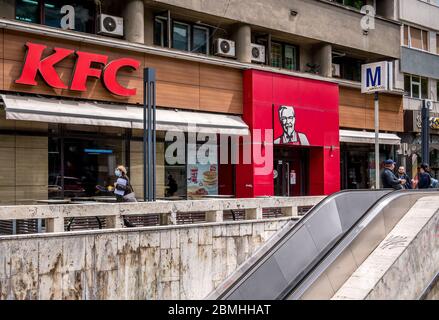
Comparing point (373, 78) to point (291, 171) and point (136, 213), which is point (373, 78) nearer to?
point (291, 171)

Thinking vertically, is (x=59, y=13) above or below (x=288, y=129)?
above

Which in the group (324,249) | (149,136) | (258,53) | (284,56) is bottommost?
(324,249)

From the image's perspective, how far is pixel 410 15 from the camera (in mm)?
28016

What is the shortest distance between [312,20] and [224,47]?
4.59m

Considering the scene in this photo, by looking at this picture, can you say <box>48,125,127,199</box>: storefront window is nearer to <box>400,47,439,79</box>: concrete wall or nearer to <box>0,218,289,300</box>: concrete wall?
<box>0,218,289,300</box>: concrete wall

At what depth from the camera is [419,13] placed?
2869 cm

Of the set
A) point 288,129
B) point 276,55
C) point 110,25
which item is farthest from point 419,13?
point 110,25

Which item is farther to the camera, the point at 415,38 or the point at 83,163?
the point at 415,38

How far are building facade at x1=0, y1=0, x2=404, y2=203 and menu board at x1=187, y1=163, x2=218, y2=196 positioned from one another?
0.04 m

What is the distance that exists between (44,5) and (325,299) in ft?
41.4

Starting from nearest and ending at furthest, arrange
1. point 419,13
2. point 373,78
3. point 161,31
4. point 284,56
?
point 373,78 → point 161,31 → point 284,56 → point 419,13

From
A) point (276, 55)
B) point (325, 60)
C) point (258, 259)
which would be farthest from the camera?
point (325, 60)

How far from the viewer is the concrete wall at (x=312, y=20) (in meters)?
19.8

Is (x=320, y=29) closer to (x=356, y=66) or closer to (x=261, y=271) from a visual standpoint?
(x=356, y=66)
